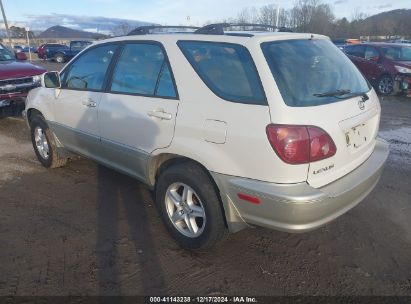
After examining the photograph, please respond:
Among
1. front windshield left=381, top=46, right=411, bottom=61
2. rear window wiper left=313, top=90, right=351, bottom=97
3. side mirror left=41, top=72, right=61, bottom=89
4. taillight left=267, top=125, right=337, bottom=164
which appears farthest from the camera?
front windshield left=381, top=46, right=411, bottom=61

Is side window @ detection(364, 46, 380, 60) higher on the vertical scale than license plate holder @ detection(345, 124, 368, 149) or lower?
higher

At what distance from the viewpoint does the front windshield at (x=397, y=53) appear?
40.6ft

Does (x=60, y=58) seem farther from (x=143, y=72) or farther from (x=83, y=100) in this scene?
(x=143, y=72)

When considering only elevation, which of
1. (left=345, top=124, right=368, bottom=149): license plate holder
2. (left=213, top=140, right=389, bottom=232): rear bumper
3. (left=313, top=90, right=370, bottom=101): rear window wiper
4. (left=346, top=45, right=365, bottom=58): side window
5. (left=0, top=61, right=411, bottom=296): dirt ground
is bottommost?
(left=0, top=61, right=411, bottom=296): dirt ground

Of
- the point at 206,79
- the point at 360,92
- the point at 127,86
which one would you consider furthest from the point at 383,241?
the point at 127,86

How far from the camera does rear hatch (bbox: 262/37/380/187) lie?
2.61m

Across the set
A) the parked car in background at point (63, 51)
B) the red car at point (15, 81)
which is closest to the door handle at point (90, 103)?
the red car at point (15, 81)

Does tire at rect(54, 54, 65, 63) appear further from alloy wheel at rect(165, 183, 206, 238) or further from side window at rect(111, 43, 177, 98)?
alloy wheel at rect(165, 183, 206, 238)

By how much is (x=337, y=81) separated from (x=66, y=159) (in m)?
3.83

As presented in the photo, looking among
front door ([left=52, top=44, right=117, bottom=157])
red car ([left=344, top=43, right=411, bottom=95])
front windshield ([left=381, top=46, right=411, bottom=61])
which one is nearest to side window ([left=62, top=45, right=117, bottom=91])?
front door ([left=52, top=44, right=117, bottom=157])

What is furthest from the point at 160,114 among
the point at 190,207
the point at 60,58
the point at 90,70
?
the point at 60,58

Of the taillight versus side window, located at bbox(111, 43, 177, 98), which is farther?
side window, located at bbox(111, 43, 177, 98)

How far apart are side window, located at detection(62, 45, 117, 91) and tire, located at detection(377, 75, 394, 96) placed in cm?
1074

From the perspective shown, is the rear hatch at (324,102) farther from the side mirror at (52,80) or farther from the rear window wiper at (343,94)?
the side mirror at (52,80)
